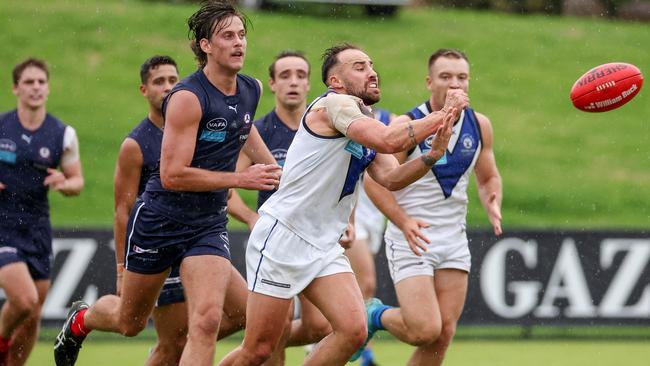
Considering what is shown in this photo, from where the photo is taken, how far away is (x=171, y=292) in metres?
7.86

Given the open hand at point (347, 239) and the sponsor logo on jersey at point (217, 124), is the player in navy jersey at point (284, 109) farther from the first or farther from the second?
the sponsor logo on jersey at point (217, 124)

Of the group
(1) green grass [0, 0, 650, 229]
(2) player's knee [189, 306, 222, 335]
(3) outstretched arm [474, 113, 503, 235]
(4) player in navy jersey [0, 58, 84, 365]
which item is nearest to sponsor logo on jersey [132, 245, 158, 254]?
(2) player's knee [189, 306, 222, 335]

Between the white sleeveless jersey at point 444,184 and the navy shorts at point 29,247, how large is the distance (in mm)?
3127

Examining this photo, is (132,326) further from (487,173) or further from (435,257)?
(487,173)

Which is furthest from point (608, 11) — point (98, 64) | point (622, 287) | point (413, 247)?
point (413, 247)

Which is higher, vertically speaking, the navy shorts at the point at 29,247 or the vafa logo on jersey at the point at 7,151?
the vafa logo on jersey at the point at 7,151

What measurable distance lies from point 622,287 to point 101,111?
1224 cm

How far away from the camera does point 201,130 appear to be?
6.93 metres

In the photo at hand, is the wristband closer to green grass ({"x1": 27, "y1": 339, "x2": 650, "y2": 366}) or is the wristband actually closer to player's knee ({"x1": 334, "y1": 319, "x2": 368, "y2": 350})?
player's knee ({"x1": 334, "y1": 319, "x2": 368, "y2": 350})


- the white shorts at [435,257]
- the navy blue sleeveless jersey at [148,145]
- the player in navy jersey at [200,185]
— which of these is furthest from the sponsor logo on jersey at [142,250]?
the white shorts at [435,257]

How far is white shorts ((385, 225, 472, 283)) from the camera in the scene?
26.4ft

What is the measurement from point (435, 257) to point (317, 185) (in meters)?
1.68

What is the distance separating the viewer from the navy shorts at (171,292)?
784cm

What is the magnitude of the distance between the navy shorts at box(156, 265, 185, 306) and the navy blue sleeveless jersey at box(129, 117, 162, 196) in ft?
2.22
